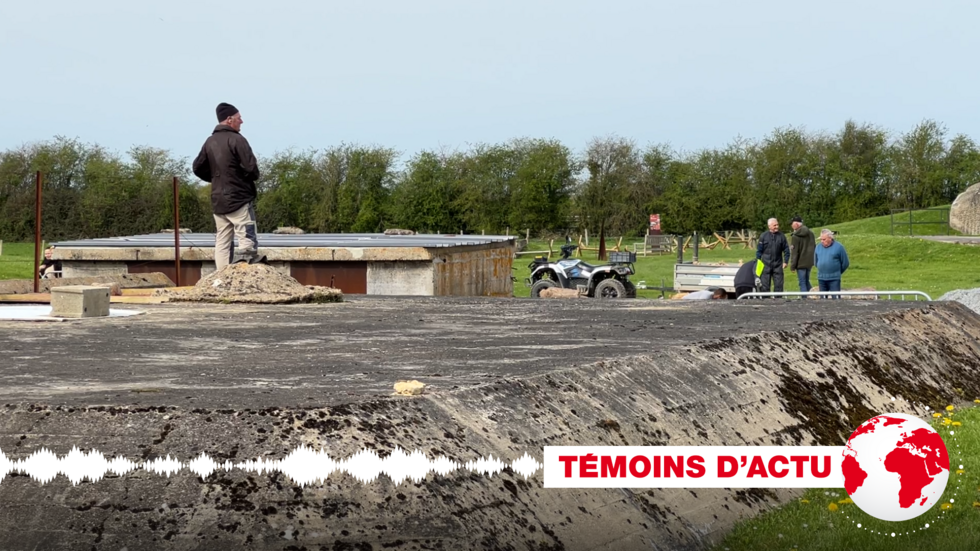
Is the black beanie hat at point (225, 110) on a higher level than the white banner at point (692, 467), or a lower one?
higher

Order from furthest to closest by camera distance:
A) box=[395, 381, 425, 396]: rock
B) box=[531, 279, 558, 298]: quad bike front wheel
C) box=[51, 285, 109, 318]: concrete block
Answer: box=[531, 279, 558, 298]: quad bike front wheel, box=[51, 285, 109, 318]: concrete block, box=[395, 381, 425, 396]: rock

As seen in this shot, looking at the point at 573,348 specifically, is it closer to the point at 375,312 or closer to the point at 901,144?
the point at 375,312

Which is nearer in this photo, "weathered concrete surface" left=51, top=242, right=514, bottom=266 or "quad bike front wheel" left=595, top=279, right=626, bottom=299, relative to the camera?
"weathered concrete surface" left=51, top=242, right=514, bottom=266

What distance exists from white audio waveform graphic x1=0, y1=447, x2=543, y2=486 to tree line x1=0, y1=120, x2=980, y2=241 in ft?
189

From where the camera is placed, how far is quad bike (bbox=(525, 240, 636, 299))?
26766 millimetres

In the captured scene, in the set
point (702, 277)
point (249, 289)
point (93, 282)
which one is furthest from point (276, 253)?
point (702, 277)

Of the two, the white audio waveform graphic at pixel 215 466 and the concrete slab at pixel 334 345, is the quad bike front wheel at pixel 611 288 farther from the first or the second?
the white audio waveform graphic at pixel 215 466

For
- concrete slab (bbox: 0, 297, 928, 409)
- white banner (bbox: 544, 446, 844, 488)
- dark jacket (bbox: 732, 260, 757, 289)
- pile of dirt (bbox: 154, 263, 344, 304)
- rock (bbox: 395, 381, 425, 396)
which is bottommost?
white banner (bbox: 544, 446, 844, 488)

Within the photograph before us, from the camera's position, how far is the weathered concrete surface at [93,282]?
15312mm

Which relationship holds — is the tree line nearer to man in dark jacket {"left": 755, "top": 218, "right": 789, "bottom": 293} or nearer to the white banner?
man in dark jacket {"left": 755, "top": 218, "right": 789, "bottom": 293}

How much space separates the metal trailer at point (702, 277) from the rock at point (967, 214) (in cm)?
2913

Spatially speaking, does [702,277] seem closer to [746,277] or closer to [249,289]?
[746,277]

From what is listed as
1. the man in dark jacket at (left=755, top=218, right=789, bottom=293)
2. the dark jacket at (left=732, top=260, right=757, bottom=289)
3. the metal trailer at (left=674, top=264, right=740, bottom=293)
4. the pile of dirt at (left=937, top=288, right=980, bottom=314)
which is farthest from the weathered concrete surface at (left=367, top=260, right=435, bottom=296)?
the metal trailer at (left=674, top=264, right=740, bottom=293)

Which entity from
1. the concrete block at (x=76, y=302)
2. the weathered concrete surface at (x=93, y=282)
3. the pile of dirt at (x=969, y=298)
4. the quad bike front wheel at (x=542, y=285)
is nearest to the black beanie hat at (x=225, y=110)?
the concrete block at (x=76, y=302)
